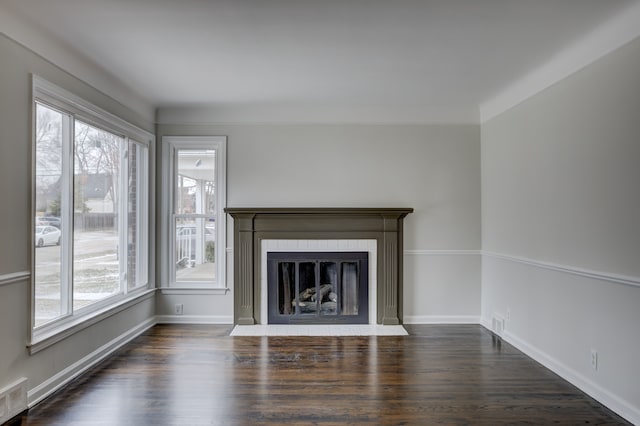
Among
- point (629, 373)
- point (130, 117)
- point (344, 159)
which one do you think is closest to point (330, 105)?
point (344, 159)

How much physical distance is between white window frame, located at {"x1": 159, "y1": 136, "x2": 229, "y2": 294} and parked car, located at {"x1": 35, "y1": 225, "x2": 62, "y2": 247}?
1.65 metres

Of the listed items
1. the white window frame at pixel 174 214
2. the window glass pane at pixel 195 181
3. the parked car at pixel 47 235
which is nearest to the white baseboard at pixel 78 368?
the white window frame at pixel 174 214

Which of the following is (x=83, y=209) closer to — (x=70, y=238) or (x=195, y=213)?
(x=70, y=238)

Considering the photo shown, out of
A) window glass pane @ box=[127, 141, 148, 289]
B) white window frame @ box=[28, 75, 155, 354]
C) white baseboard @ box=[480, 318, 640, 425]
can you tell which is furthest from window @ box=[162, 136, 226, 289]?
white baseboard @ box=[480, 318, 640, 425]

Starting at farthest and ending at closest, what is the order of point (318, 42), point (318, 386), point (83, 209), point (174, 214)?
1. point (174, 214)
2. point (83, 209)
3. point (318, 386)
4. point (318, 42)

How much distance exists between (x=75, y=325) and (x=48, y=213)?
918mm

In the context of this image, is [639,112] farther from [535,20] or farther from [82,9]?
[82,9]

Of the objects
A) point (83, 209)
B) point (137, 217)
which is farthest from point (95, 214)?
point (137, 217)

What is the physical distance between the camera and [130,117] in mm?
3971

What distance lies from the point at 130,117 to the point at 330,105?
7.16ft

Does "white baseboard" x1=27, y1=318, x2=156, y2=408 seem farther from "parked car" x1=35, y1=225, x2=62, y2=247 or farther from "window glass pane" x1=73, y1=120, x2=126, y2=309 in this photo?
"parked car" x1=35, y1=225, x2=62, y2=247

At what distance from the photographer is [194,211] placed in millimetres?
4621

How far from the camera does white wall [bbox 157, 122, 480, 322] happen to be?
4.59 m

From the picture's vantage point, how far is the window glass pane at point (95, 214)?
318cm
